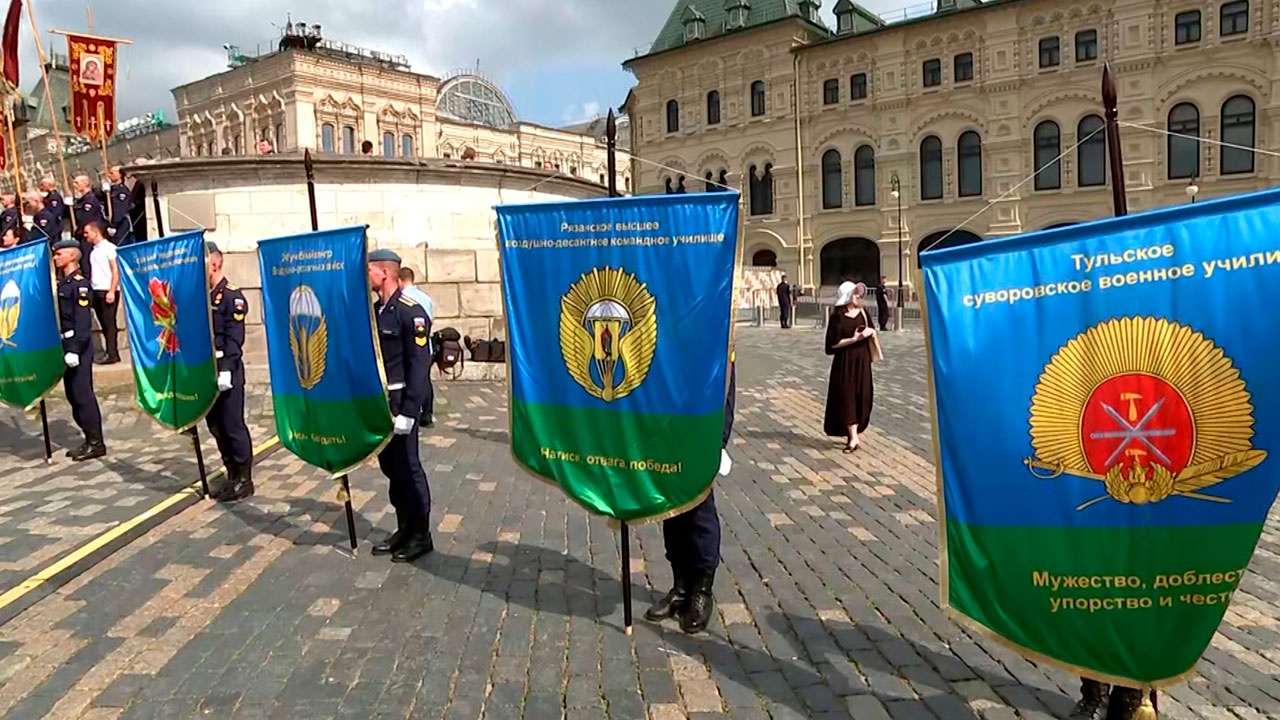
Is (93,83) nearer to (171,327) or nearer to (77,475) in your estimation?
(77,475)

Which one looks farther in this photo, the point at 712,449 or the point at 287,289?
the point at 287,289

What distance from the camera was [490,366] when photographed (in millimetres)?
13992

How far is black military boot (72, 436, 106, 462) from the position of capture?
28.4 ft

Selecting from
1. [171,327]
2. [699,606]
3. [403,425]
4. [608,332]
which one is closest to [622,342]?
[608,332]

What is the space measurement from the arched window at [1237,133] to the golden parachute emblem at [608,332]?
43.7m

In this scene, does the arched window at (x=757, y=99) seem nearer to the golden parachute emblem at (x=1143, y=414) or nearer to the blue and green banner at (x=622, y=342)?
the blue and green banner at (x=622, y=342)

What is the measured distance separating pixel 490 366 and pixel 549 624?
31.6ft

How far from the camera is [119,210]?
12.8 meters

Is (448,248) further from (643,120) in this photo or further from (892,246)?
(643,120)

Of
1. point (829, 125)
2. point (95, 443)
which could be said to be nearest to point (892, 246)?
point (829, 125)

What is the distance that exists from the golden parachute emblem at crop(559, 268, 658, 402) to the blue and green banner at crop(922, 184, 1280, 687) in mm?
1517

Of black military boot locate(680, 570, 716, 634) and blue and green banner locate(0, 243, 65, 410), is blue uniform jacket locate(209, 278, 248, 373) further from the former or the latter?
black military boot locate(680, 570, 716, 634)

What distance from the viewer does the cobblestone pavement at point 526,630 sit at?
3.76 metres

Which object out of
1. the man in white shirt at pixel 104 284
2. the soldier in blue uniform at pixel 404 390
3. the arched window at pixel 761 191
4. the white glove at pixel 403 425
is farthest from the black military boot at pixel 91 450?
the arched window at pixel 761 191
